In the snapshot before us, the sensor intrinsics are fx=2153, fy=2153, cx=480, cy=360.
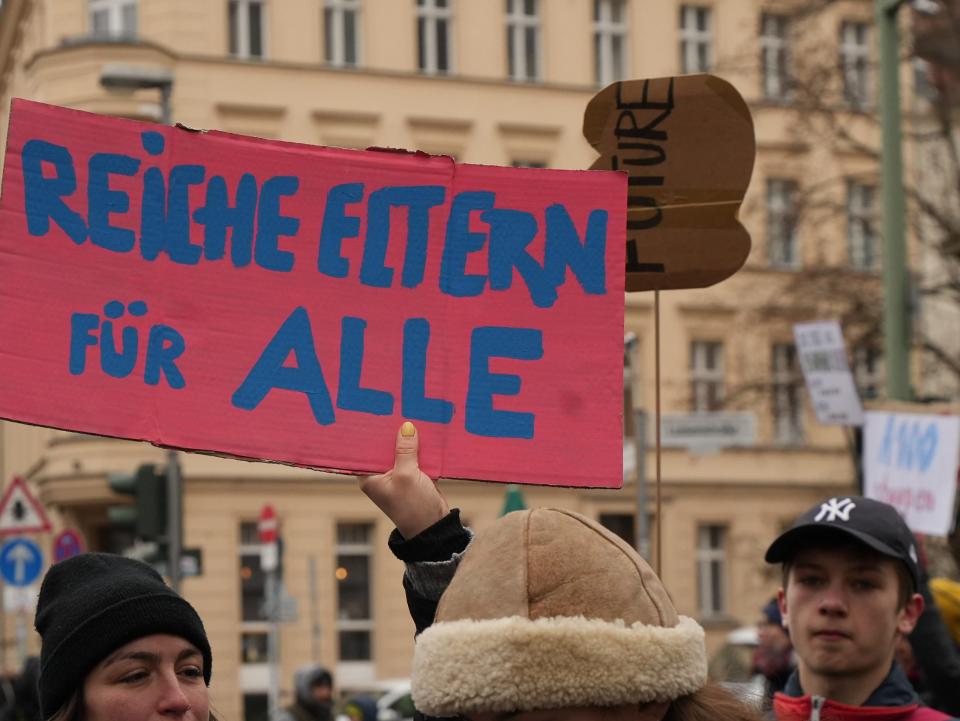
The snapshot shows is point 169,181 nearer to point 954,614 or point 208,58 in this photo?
point 954,614

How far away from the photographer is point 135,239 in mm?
3746

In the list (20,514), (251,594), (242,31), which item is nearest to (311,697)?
(20,514)

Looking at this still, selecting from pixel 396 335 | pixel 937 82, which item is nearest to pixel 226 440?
pixel 396 335

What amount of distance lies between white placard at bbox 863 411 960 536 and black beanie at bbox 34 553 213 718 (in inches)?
195

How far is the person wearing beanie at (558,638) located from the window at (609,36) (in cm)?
3821

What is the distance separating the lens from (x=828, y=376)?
438 inches

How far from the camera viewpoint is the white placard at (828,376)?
10938 millimetres

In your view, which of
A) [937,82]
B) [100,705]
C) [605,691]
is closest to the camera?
[605,691]

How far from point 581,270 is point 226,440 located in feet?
2.25

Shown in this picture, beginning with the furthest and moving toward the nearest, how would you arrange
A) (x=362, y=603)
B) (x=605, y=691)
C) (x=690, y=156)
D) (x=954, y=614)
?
1. (x=362, y=603)
2. (x=954, y=614)
3. (x=690, y=156)
4. (x=605, y=691)

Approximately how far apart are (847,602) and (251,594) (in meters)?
33.3

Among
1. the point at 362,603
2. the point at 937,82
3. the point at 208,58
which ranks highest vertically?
the point at 208,58

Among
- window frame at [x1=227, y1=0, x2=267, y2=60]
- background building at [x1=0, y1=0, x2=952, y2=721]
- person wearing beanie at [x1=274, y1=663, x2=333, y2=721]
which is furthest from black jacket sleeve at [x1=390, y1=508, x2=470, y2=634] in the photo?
window frame at [x1=227, y1=0, x2=267, y2=60]

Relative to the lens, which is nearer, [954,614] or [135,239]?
[135,239]
